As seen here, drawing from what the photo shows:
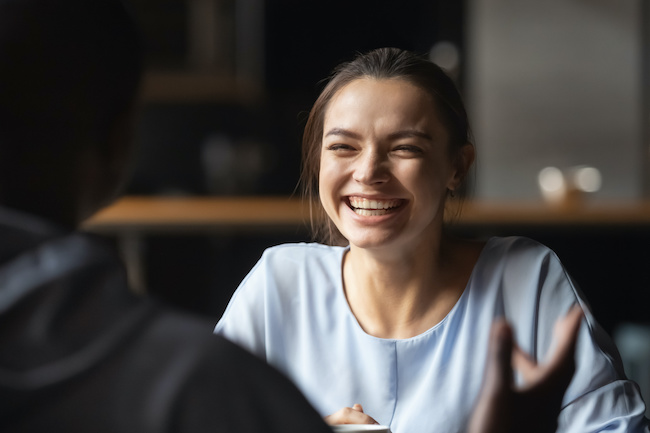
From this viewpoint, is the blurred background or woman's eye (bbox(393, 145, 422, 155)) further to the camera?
the blurred background

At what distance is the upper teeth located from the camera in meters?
0.61

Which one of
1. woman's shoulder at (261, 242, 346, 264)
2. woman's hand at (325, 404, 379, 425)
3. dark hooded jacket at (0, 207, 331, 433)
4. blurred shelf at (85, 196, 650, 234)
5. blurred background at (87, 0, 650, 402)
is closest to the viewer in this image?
dark hooded jacket at (0, 207, 331, 433)

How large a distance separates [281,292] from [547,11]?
263 cm

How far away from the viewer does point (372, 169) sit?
1.96ft

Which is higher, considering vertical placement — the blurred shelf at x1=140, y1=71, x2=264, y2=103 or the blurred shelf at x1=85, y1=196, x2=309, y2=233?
the blurred shelf at x1=140, y1=71, x2=264, y2=103

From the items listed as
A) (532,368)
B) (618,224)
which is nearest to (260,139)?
(618,224)

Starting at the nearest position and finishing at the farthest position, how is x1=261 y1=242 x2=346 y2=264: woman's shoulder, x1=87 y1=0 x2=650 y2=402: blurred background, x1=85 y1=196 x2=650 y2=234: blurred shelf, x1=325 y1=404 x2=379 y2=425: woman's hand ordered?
x1=325 y1=404 x2=379 y2=425: woman's hand → x1=261 y1=242 x2=346 y2=264: woman's shoulder → x1=85 y1=196 x2=650 y2=234: blurred shelf → x1=87 y1=0 x2=650 y2=402: blurred background

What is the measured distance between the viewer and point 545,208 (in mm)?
2340

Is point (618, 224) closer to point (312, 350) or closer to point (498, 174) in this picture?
point (498, 174)

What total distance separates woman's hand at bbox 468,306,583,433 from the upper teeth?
17 cm

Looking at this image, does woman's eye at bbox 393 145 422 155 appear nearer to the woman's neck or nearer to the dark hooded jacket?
the woman's neck

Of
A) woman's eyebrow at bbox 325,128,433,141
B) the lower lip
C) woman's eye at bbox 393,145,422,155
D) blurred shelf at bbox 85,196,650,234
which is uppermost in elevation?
woman's eyebrow at bbox 325,128,433,141

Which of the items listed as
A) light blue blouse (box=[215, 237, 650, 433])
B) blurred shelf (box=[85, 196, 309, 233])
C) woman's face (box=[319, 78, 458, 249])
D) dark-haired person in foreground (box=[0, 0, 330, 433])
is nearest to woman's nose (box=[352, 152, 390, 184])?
woman's face (box=[319, 78, 458, 249])

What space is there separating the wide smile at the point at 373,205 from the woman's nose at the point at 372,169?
2cm
